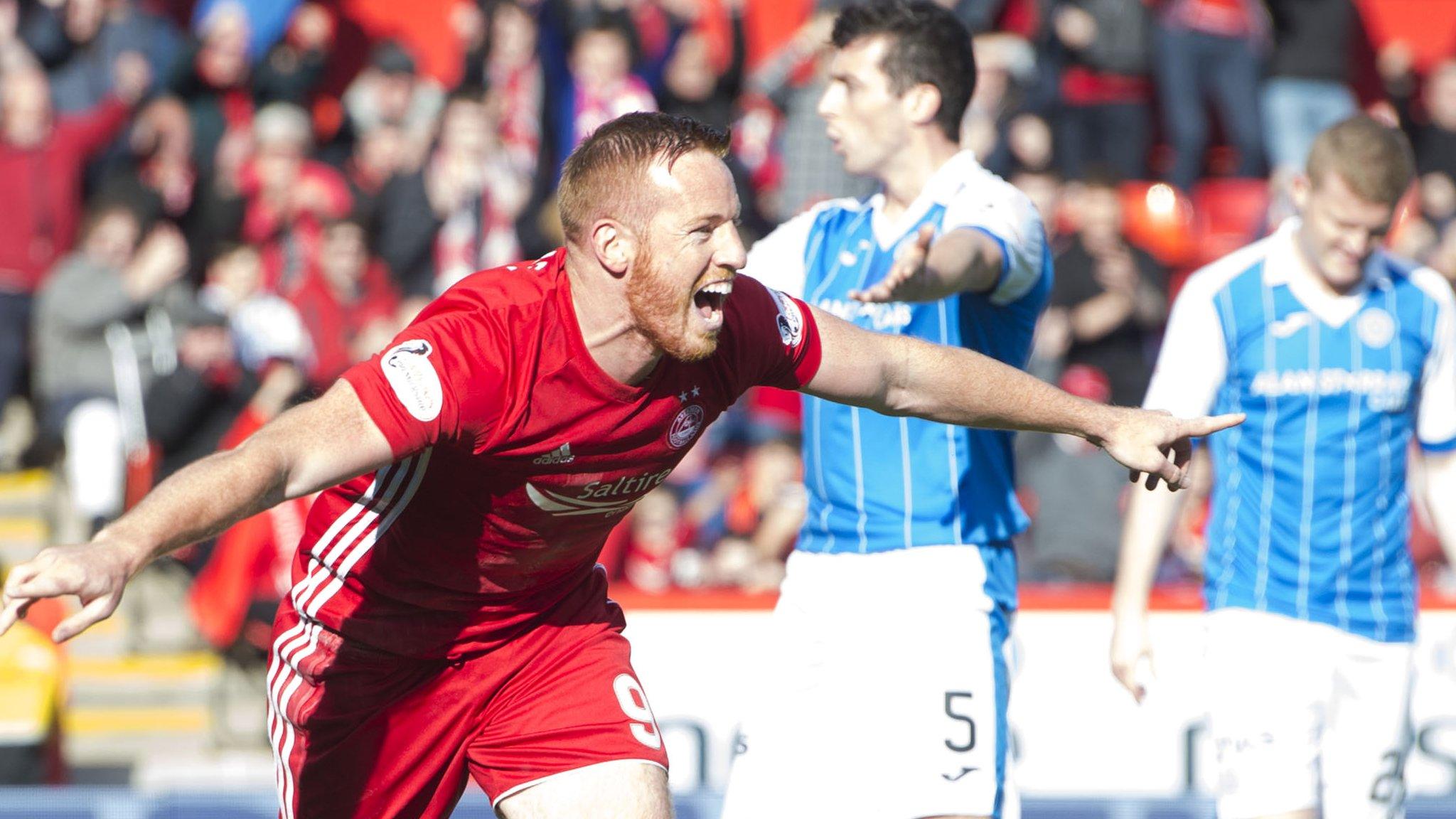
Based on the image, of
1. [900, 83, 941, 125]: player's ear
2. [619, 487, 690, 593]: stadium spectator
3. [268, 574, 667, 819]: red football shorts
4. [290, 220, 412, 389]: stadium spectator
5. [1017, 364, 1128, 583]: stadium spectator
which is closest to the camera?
[268, 574, 667, 819]: red football shorts

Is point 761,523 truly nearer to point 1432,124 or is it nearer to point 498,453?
point 498,453

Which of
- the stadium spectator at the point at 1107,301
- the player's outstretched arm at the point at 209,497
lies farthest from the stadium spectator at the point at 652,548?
the player's outstretched arm at the point at 209,497

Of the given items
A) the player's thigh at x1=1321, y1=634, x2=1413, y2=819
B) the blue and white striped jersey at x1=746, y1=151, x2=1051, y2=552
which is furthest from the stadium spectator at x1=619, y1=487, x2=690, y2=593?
the player's thigh at x1=1321, y1=634, x2=1413, y2=819

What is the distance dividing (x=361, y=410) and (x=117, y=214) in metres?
7.10

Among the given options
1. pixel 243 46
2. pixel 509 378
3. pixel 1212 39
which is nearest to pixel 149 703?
pixel 243 46

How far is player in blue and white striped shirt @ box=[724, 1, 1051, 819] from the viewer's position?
15.0 feet

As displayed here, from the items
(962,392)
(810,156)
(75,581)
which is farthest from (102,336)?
(75,581)

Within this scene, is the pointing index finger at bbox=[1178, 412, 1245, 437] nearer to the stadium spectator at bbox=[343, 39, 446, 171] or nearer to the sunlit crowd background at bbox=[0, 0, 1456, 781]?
the sunlit crowd background at bbox=[0, 0, 1456, 781]

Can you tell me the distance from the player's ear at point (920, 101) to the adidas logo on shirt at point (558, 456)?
171 centimetres

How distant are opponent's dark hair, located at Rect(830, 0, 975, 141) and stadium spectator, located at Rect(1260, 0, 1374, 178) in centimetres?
674

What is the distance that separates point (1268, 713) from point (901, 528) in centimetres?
124

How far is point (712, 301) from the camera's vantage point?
12.2 feet

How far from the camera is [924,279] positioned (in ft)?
13.2

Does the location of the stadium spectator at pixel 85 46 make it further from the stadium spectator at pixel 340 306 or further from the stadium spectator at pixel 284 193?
the stadium spectator at pixel 340 306
